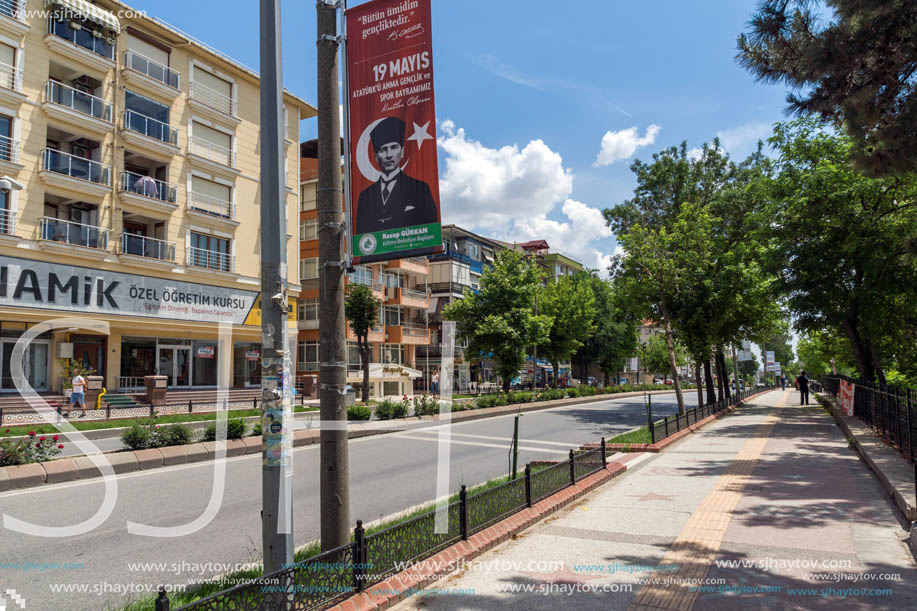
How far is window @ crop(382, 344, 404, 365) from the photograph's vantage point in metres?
45.2

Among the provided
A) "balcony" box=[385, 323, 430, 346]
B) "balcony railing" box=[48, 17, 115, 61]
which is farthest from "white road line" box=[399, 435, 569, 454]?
"balcony" box=[385, 323, 430, 346]

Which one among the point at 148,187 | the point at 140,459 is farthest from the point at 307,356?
the point at 140,459

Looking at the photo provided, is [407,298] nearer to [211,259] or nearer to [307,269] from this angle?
[307,269]

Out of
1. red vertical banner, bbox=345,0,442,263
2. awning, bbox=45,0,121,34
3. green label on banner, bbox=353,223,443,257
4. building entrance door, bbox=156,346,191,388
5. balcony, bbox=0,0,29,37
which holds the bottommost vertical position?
building entrance door, bbox=156,346,191,388

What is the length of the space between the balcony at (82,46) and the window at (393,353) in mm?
26377

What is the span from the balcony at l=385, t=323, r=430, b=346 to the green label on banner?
39.9 meters

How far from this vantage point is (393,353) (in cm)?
4625

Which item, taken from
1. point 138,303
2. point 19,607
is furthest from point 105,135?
point 19,607

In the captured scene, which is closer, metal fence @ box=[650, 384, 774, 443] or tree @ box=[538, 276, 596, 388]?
metal fence @ box=[650, 384, 774, 443]

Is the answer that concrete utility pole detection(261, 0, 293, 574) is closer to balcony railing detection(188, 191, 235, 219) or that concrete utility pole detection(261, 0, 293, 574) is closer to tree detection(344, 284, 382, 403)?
tree detection(344, 284, 382, 403)

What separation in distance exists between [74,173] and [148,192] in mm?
3015

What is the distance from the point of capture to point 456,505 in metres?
6.72

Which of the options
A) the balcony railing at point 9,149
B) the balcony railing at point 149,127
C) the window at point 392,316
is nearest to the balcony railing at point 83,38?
the balcony railing at point 149,127

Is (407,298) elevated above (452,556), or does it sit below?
above
